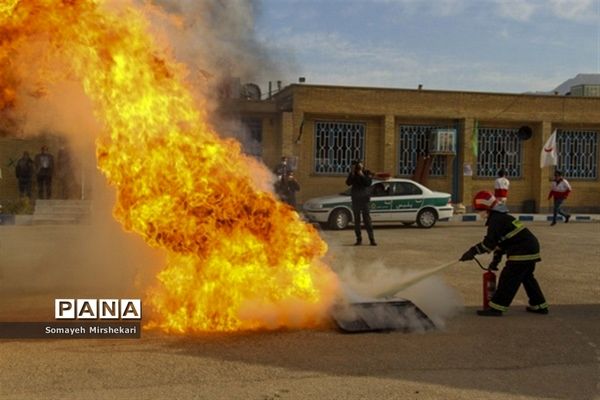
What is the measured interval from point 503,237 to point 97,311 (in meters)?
4.50

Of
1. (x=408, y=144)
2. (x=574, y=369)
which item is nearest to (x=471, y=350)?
(x=574, y=369)

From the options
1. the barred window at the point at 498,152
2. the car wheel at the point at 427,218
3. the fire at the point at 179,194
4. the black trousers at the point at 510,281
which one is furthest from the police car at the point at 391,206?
the fire at the point at 179,194

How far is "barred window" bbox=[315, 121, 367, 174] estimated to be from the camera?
2494 centimetres

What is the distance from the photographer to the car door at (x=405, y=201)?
18703mm

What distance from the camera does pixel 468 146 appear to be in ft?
84.8

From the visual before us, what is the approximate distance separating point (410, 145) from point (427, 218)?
283 inches

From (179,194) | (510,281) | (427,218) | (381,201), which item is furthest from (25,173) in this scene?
(510,281)

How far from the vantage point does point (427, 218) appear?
757 inches

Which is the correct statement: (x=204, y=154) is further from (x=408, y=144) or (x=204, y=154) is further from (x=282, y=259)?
(x=408, y=144)

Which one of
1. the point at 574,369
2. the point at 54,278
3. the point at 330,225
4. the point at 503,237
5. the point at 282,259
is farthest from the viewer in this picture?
the point at 330,225

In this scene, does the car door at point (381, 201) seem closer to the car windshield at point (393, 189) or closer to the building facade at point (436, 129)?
the car windshield at point (393, 189)

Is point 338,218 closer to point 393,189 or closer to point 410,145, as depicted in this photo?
point 393,189

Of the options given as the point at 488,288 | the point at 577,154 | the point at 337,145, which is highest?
the point at 337,145

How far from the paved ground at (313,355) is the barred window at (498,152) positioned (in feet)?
60.1
